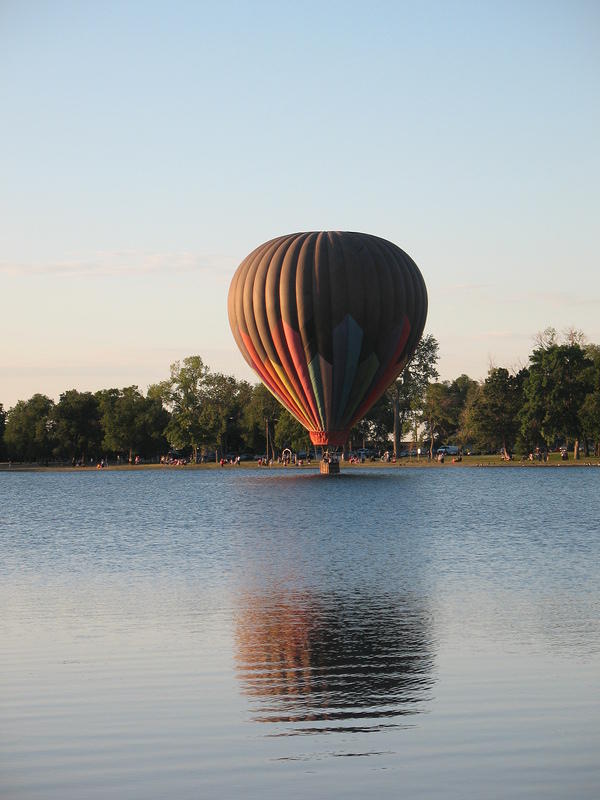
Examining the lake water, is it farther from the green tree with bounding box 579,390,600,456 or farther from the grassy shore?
the grassy shore

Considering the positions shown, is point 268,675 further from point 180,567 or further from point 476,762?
point 180,567

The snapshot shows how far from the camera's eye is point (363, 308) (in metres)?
87.8

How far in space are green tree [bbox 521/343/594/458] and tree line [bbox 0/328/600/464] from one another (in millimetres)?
111

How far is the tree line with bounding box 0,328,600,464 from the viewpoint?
402 ft

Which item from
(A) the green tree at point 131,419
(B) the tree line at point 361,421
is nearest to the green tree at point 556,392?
(B) the tree line at point 361,421

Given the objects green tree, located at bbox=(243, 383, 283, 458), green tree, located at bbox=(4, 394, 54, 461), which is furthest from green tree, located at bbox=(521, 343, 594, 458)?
green tree, located at bbox=(4, 394, 54, 461)

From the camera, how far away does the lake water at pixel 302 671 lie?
10898 millimetres

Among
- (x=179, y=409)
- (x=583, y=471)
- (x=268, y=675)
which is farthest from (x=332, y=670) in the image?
(x=179, y=409)

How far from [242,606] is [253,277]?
68.3 m

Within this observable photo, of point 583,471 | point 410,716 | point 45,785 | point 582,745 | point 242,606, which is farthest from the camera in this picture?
point 583,471

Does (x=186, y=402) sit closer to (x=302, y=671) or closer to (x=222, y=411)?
(x=222, y=411)

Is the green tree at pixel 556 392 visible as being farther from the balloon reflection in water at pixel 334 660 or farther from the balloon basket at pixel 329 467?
the balloon reflection in water at pixel 334 660

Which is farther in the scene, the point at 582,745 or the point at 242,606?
the point at 242,606

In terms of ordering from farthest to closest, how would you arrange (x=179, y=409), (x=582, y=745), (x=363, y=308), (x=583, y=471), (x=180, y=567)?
(x=179, y=409) < (x=583, y=471) < (x=363, y=308) < (x=180, y=567) < (x=582, y=745)
